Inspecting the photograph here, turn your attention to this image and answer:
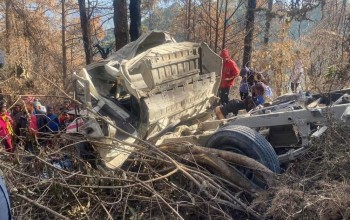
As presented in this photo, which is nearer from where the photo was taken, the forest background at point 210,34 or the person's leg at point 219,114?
the person's leg at point 219,114

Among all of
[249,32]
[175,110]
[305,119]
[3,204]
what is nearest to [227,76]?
[175,110]

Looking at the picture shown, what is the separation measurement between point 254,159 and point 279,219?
1.08 m

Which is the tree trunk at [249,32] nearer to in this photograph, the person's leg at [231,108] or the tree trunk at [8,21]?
the person's leg at [231,108]

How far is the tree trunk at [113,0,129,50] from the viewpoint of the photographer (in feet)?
35.4

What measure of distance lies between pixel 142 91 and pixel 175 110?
864mm

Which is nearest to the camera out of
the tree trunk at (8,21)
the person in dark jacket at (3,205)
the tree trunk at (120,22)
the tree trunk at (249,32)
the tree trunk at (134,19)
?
the person in dark jacket at (3,205)

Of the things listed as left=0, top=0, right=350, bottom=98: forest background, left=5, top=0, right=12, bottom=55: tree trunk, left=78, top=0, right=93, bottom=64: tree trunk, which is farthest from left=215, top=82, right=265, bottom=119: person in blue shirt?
left=5, top=0, right=12, bottom=55: tree trunk

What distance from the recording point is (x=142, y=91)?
17.9 feet

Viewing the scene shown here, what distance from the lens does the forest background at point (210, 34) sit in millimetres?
10867

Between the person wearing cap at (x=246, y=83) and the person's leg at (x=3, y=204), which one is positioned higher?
the person's leg at (x=3, y=204)

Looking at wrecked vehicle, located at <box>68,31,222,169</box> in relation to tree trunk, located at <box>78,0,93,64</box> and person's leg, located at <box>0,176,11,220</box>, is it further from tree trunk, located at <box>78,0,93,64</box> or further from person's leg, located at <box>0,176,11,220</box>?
tree trunk, located at <box>78,0,93,64</box>

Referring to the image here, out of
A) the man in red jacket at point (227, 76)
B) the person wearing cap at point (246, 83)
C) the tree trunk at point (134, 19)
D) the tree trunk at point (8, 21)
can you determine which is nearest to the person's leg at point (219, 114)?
the person wearing cap at point (246, 83)

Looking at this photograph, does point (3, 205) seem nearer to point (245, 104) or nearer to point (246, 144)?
point (246, 144)

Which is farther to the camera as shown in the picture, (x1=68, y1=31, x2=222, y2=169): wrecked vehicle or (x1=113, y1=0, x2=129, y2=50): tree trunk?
(x1=113, y1=0, x2=129, y2=50): tree trunk
